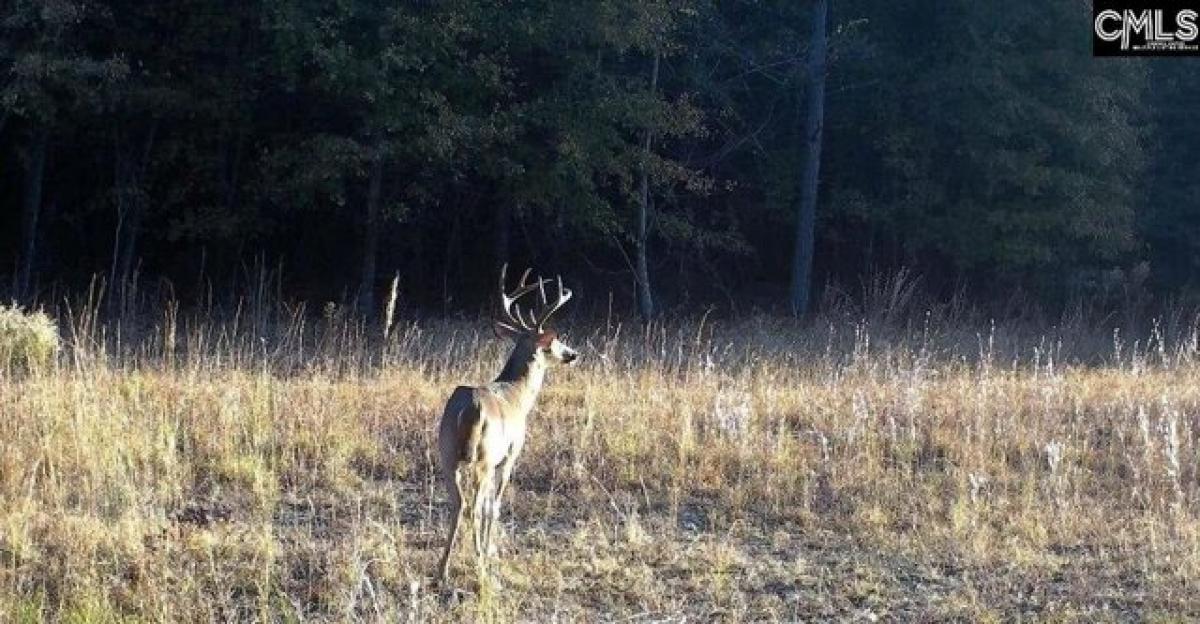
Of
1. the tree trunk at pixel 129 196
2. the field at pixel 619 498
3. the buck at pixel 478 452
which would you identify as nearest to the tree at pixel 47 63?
the tree trunk at pixel 129 196

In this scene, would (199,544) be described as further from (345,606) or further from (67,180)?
(67,180)

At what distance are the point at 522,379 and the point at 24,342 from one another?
5720mm

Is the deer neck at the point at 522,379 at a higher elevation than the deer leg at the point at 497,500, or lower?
higher

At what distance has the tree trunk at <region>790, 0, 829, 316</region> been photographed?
22.0m

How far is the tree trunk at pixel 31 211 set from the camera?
19.7 metres

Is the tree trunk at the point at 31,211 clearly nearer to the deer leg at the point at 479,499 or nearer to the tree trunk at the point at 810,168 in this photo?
the tree trunk at the point at 810,168

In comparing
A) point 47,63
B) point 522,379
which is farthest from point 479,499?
point 47,63

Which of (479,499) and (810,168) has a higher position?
(810,168)

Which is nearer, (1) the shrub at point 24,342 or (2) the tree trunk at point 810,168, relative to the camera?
(1) the shrub at point 24,342

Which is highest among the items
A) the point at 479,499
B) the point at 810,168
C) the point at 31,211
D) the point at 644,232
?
the point at 810,168

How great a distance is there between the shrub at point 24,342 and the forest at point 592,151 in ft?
22.6

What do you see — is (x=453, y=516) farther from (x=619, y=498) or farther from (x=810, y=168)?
(x=810, y=168)

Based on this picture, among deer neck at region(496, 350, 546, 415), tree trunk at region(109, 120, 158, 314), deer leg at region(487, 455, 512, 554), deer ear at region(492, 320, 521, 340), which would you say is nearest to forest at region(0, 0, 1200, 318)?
tree trunk at region(109, 120, 158, 314)

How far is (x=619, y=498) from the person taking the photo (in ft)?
26.5
